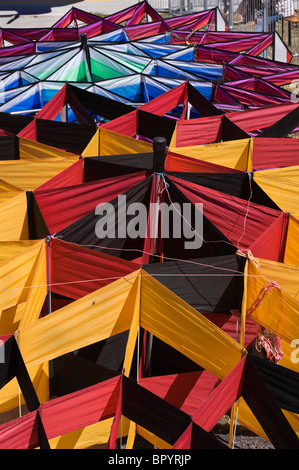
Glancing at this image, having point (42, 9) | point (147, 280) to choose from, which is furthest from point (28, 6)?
point (147, 280)

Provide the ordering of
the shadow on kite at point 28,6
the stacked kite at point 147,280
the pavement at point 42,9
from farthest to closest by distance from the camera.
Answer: the shadow on kite at point 28,6 → the pavement at point 42,9 → the stacked kite at point 147,280

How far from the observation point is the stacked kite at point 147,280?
155 inches

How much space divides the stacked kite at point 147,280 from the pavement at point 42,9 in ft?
35.4

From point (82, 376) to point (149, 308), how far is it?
1116 millimetres

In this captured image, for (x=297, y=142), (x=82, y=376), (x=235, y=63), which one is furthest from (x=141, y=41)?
(x=82, y=376)

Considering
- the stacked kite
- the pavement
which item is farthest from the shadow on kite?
the stacked kite

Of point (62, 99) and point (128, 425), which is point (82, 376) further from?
point (62, 99)

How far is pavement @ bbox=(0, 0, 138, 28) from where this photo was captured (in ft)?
56.6

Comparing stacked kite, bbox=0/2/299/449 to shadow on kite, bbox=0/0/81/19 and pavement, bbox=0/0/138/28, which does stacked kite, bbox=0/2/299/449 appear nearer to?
pavement, bbox=0/0/138/28

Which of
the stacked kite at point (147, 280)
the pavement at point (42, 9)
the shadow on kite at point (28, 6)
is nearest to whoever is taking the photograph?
the stacked kite at point (147, 280)

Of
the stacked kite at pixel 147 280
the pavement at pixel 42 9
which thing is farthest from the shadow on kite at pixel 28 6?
the stacked kite at pixel 147 280

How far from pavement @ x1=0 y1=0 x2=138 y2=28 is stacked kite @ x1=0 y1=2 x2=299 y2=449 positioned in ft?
35.4

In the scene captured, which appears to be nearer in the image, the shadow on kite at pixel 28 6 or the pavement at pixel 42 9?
the pavement at pixel 42 9

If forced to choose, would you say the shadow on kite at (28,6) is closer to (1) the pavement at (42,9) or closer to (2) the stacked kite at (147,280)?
(1) the pavement at (42,9)
